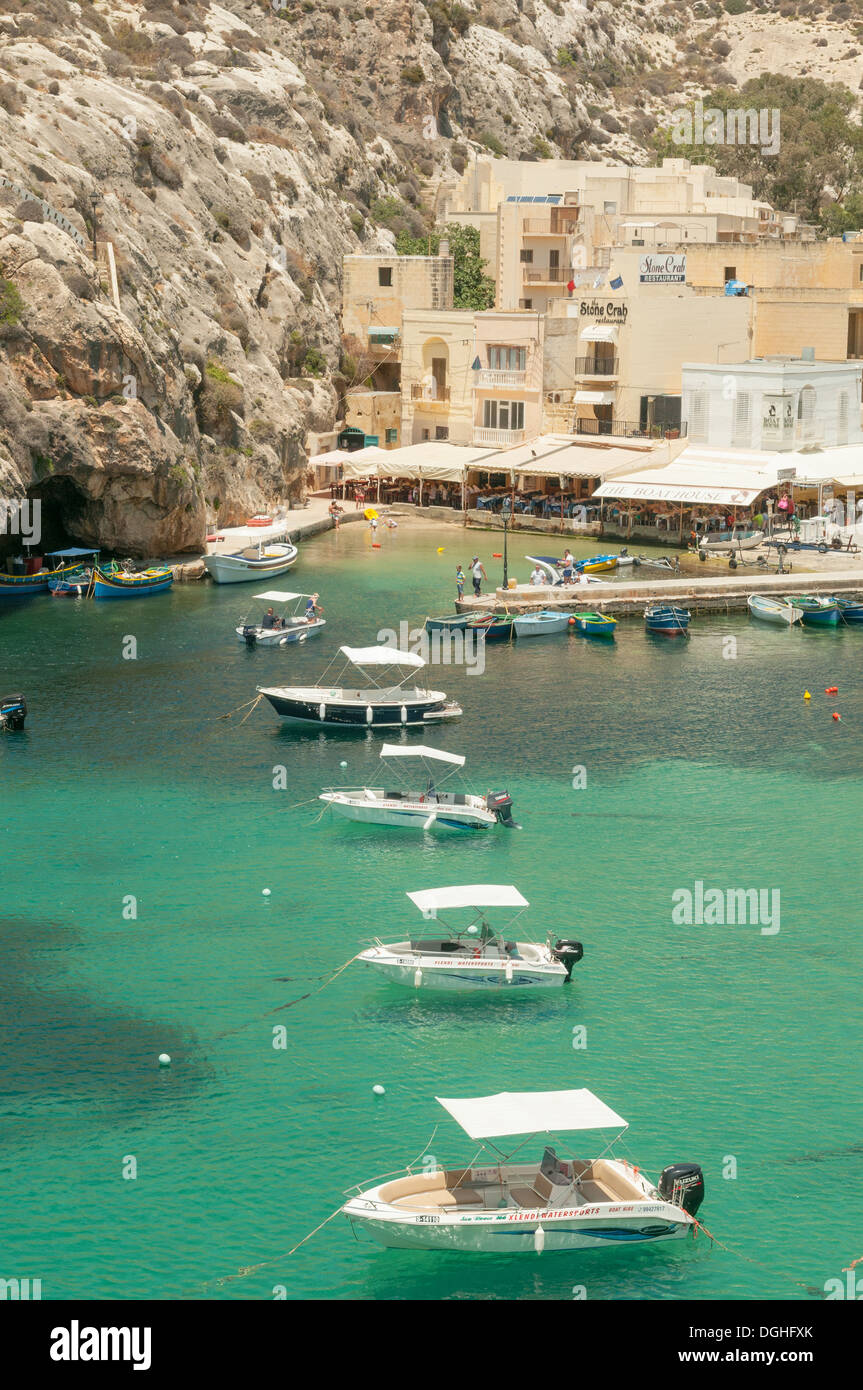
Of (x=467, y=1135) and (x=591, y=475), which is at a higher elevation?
(x=591, y=475)

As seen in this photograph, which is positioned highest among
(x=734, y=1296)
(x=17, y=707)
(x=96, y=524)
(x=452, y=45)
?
(x=452, y=45)

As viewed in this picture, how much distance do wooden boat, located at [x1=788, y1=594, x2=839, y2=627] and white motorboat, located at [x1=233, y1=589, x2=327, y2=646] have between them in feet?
62.5

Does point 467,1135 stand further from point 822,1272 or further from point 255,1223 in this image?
point 822,1272

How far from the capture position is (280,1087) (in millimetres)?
29156

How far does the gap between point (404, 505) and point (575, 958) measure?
193ft

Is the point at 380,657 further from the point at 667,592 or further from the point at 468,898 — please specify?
the point at 667,592

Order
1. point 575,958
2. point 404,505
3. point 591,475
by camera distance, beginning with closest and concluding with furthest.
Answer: point 575,958 < point 591,475 < point 404,505

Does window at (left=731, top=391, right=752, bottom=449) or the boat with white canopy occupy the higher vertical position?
window at (left=731, top=391, right=752, bottom=449)

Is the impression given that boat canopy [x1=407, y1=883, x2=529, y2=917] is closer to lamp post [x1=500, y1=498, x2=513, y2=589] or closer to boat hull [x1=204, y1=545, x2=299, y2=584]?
lamp post [x1=500, y1=498, x2=513, y2=589]

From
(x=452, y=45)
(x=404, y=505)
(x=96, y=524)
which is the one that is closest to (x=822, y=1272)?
(x=96, y=524)

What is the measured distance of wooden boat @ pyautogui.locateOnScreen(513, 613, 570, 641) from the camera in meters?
63.3

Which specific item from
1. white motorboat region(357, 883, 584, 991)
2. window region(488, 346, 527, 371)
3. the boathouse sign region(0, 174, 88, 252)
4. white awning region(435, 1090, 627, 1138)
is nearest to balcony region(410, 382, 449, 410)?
window region(488, 346, 527, 371)

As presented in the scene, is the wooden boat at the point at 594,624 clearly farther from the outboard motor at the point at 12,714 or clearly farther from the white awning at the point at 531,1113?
the white awning at the point at 531,1113

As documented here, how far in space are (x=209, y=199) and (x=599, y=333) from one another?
23.2 metres
